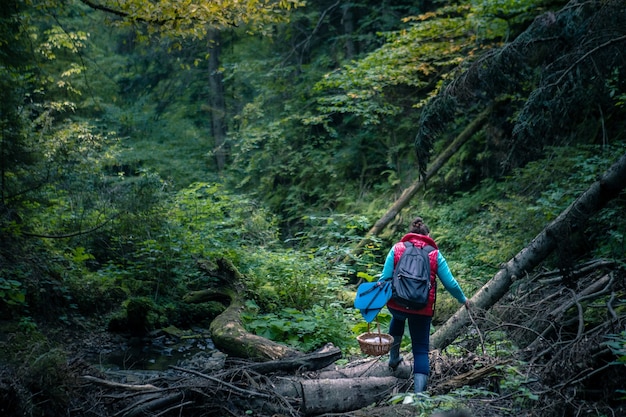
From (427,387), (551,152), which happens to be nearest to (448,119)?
(551,152)

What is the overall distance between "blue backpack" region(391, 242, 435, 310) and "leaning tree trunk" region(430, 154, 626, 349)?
4.44ft

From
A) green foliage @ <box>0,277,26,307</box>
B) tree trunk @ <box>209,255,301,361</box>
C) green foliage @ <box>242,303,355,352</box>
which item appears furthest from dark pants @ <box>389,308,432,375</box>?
green foliage @ <box>0,277,26,307</box>

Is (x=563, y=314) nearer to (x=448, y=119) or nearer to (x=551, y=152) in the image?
(x=448, y=119)

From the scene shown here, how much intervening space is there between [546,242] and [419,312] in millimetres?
2110

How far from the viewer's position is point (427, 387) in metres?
5.28

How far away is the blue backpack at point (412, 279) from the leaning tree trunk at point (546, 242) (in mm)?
1354

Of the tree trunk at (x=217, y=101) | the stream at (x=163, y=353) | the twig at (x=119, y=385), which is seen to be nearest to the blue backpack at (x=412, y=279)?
the twig at (x=119, y=385)

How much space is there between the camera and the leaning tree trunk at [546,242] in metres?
5.95

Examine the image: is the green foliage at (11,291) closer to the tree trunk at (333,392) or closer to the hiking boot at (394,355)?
the tree trunk at (333,392)

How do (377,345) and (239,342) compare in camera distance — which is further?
(239,342)

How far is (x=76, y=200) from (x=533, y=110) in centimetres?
901

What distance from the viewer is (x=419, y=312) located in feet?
17.0

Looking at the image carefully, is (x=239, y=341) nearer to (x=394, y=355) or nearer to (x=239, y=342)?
(x=239, y=342)

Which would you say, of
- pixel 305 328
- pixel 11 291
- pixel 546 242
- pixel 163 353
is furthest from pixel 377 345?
pixel 11 291
